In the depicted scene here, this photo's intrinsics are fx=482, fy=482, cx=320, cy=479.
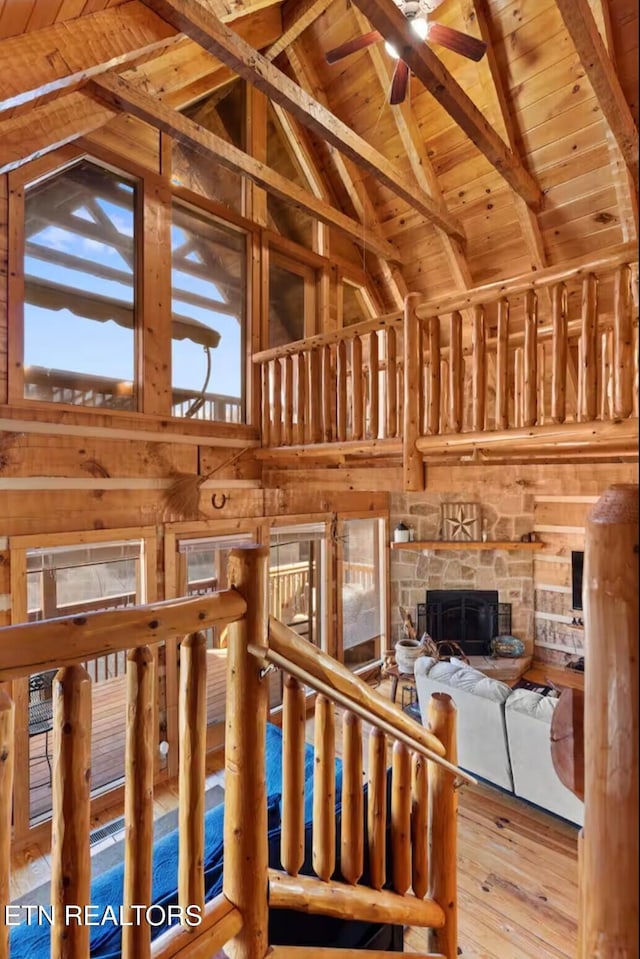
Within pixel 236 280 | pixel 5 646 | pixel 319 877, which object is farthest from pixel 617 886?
pixel 236 280

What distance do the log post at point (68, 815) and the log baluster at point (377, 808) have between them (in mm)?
1092

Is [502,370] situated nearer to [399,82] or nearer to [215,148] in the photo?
[399,82]

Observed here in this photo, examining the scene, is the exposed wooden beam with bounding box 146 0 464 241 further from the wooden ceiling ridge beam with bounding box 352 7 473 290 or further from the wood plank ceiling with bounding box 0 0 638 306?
the wooden ceiling ridge beam with bounding box 352 7 473 290

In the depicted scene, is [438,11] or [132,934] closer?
[132,934]

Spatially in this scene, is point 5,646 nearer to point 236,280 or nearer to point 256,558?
point 256,558

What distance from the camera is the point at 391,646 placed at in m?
6.47

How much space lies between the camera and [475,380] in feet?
9.95

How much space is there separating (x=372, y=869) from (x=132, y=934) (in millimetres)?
1125

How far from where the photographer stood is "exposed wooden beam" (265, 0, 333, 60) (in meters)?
4.19

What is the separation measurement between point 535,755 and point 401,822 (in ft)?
5.94

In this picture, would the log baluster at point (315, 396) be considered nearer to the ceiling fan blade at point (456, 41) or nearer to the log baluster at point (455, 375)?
the log baluster at point (455, 375)

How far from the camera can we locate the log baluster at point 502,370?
2893mm

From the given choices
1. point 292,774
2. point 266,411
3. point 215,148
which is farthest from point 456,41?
point 292,774

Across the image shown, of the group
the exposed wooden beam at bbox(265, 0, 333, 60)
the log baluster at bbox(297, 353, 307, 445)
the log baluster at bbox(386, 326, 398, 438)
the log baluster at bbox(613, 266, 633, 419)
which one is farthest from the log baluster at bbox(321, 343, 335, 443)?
the exposed wooden beam at bbox(265, 0, 333, 60)
